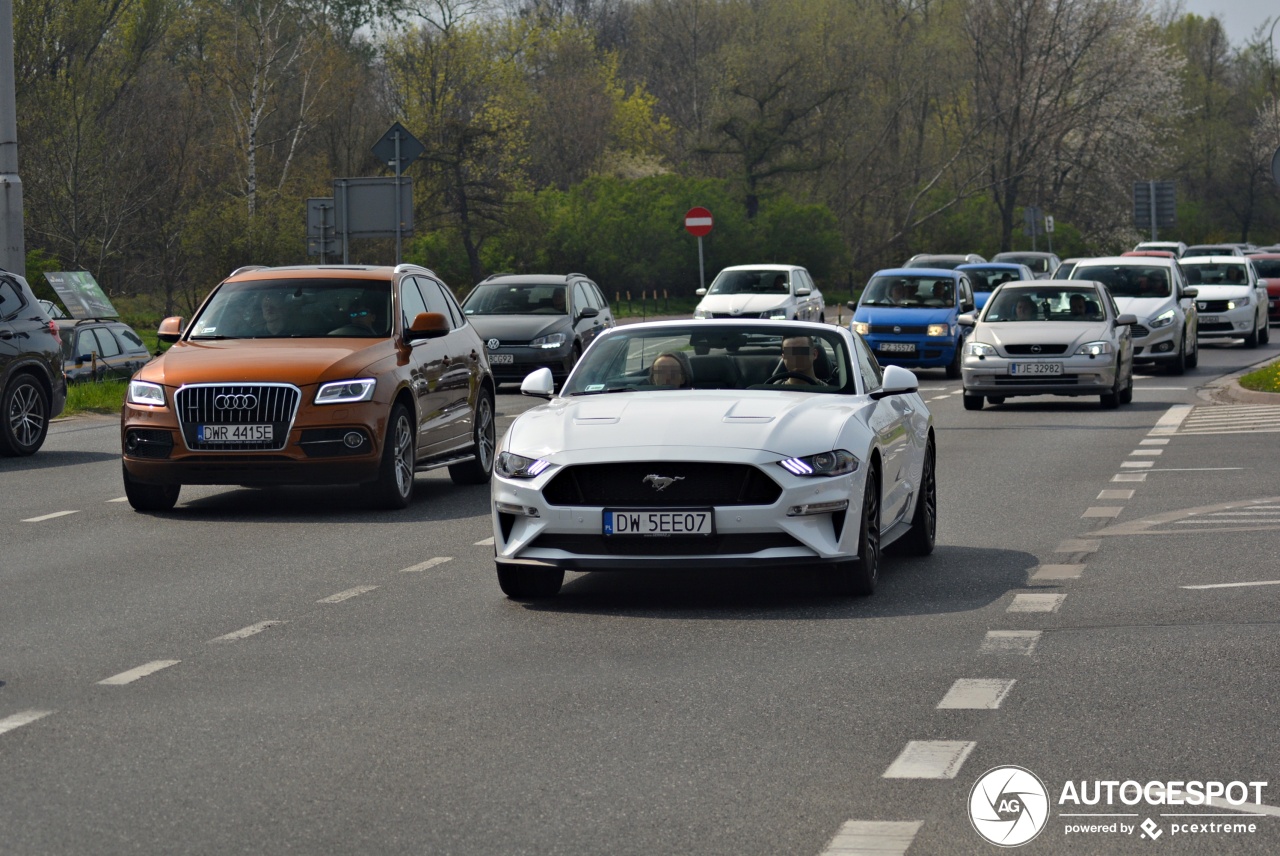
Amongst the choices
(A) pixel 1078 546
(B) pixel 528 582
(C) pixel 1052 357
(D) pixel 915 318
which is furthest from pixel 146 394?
(D) pixel 915 318

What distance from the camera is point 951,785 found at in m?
5.95

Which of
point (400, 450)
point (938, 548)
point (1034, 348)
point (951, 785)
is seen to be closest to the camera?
point (951, 785)

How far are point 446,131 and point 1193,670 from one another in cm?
4963

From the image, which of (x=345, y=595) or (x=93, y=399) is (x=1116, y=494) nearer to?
(x=345, y=595)

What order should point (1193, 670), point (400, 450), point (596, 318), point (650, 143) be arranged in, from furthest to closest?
point (650, 143) < point (596, 318) < point (400, 450) < point (1193, 670)

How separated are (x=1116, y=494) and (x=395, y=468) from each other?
509 centimetres

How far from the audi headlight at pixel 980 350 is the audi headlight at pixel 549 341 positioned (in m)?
6.44

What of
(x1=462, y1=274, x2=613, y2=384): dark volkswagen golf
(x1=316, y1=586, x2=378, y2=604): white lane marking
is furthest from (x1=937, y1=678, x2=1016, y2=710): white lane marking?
(x1=462, y1=274, x2=613, y2=384): dark volkswagen golf

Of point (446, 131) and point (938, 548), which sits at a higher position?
point (446, 131)

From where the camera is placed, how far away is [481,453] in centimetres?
1648

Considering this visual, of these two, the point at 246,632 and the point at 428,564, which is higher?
the point at 246,632

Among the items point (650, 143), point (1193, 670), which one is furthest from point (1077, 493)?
point (650, 143)

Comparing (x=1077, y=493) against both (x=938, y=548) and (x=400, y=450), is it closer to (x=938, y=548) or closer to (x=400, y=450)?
(x=938, y=548)

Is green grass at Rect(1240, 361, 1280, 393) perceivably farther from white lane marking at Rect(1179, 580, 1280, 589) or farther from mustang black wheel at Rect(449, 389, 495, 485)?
white lane marking at Rect(1179, 580, 1280, 589)
